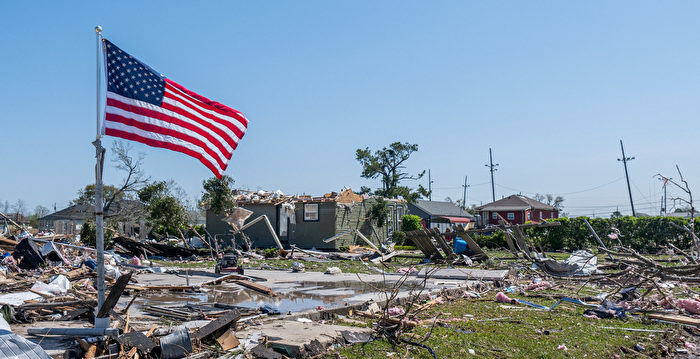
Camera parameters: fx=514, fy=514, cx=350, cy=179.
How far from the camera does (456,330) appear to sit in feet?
23.6

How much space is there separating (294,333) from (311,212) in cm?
2636

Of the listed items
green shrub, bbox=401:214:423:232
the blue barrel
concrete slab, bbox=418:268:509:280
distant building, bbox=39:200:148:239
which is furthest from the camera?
green shrub, bbox=401:214:423:232

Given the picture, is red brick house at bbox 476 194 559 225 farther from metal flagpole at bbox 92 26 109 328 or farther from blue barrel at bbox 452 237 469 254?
metal flagpole at bbox 92 26 109 328

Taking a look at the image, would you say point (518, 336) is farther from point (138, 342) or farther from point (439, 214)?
point (439, 214)

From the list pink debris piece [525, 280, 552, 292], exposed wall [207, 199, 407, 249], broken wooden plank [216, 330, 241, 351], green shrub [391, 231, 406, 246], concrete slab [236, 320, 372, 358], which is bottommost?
pink debris piece [525, 280, 552, 292]

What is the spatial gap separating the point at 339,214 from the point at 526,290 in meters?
21.0

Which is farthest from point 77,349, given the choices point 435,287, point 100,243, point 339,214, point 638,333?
point 339,214

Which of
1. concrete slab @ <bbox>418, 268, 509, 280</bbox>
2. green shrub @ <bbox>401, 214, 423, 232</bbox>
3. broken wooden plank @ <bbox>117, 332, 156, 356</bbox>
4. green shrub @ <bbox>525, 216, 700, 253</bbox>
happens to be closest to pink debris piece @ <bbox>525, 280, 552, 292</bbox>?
concrete slab @ <bbox>418, 268, 509, 280</bbox>

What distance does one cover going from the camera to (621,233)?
92.9 feet

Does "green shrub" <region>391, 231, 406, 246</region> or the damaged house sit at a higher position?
the damaged house

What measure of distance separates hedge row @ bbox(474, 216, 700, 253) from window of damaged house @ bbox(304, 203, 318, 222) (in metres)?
11.0

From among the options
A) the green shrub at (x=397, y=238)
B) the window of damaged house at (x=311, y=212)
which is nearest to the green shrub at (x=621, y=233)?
the green shrub at (x=397, y=238)

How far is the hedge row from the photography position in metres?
26.8

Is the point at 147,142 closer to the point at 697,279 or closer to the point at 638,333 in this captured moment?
the point at 697,279
